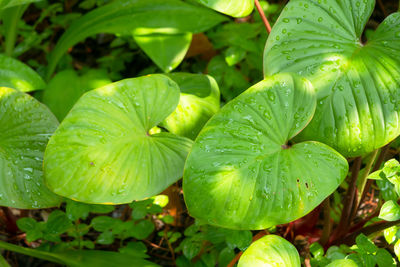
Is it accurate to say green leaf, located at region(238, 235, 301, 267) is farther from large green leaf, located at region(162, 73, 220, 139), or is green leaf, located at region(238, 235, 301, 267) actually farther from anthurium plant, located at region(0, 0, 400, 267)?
large green leaf, located at region(162, 73, 220, 139)

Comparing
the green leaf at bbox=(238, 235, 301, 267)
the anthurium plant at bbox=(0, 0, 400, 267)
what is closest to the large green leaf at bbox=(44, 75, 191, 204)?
the anthurium plant at bbox=(0, 0, 400, 267)

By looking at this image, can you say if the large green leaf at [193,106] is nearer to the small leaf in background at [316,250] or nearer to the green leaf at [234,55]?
the green leaf at [234,55]

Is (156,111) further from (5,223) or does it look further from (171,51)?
(5,223)

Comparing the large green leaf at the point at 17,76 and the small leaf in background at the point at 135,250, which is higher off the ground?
the large green leaf at the point at 17,76

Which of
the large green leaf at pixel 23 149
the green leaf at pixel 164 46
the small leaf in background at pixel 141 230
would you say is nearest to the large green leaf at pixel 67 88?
the green leaf at pixel 164 46

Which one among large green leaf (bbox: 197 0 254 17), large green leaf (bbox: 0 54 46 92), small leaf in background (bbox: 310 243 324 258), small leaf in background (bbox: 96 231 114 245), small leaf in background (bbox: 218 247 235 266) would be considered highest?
large green leaf (bbox: 197 0 254 17)
